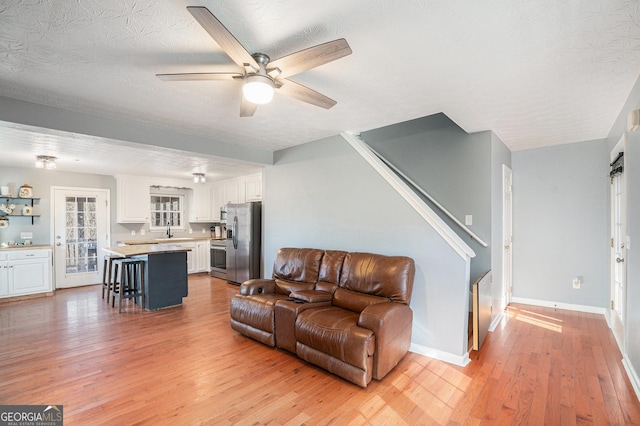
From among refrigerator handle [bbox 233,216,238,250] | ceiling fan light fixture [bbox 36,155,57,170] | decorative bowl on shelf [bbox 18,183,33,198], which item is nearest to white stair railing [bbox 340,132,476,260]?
refrigerator handle [bbox 233,216,238,250]

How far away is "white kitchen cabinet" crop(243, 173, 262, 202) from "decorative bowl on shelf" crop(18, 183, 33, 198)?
3.92m

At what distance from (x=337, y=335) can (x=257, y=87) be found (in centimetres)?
199

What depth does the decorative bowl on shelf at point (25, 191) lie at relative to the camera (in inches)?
214

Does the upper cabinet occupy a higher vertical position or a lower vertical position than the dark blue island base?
higher

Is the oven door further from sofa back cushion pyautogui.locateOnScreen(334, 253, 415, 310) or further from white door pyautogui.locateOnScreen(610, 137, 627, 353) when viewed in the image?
white door pyautogui.locateOnScreen(610, 137, 627, 353)

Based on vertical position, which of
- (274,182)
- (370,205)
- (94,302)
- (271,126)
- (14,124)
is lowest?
(94,302)

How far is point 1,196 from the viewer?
5.20 m

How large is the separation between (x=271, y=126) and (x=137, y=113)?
55.1 inches

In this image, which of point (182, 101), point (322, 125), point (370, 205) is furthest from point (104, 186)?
point (370, 205)

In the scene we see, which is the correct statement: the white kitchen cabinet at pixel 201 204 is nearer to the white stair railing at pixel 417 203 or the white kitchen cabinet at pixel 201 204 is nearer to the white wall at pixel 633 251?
the white stair railing at pixel 417 203

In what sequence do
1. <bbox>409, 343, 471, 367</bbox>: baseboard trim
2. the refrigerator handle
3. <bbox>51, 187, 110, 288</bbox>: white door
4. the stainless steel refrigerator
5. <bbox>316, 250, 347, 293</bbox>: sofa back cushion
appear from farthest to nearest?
the refrigerator handle < <bbox>51, 187, 110, 288</bbox>: white door < the stainless steel refrigerator < <bbox>316, 250, 347, 293</bbox>: sofa back cushion < <bbox>409, 343, 471, 367</bbox>: baseboard trim

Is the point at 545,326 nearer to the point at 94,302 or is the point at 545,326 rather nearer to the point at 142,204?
the point at 94,302

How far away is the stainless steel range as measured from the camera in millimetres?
6625

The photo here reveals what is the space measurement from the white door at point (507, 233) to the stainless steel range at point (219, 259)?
533cm
